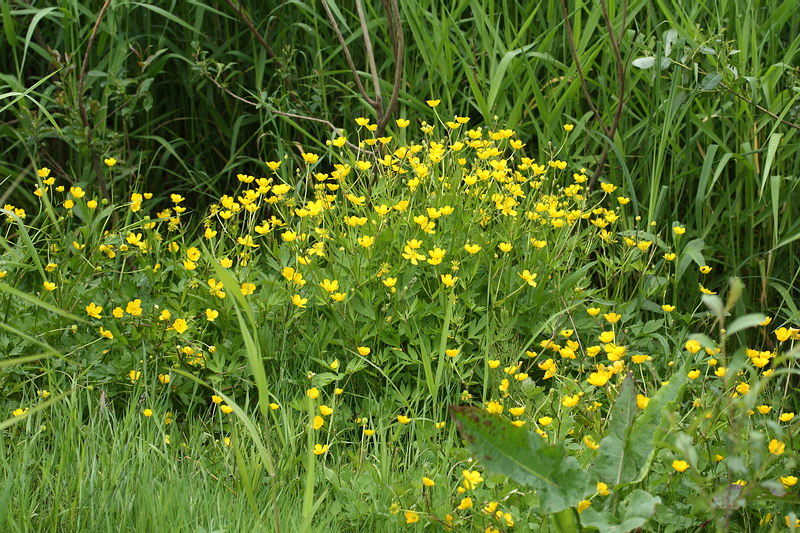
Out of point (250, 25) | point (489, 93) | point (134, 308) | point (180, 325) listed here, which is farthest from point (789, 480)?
point (250, 25)

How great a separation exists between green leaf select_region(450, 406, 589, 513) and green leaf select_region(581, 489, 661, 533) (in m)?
0.04

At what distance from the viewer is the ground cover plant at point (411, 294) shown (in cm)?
174

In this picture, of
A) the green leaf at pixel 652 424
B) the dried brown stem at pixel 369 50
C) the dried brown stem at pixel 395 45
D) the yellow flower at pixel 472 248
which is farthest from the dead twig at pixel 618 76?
the green leaf at pixel 652 424

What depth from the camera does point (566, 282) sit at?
2580 mm

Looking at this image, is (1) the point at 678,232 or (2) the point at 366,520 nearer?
(2) the point at 366,520

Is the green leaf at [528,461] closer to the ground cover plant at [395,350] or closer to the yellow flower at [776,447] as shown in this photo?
the ground cover plant at [395,350]

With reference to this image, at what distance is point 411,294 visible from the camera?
2.44m

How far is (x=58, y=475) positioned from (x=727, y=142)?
244 centimetres

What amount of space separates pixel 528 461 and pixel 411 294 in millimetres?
938

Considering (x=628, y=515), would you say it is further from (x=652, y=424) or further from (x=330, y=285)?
(x=330, y=285)

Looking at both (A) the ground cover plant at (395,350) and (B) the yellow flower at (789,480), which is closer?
(B) the yellow flower at (789,480)

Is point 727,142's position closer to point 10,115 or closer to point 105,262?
point 105,262

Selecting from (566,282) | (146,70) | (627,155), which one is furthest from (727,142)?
(146,70)

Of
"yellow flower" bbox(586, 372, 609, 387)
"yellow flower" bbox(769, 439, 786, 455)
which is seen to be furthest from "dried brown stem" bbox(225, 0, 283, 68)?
"yellow flower" bbox(769, 439, 786, 455)
